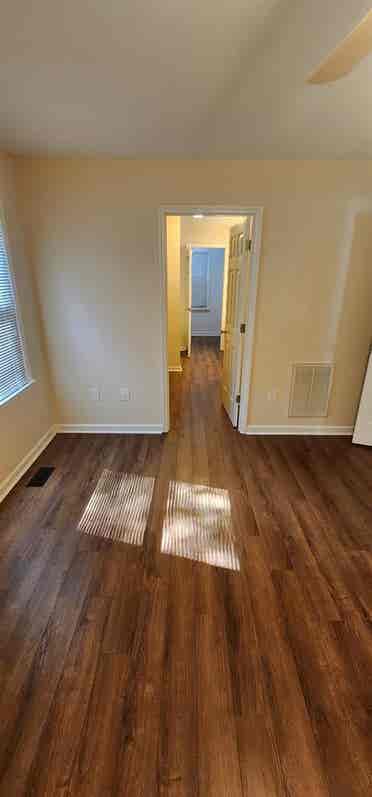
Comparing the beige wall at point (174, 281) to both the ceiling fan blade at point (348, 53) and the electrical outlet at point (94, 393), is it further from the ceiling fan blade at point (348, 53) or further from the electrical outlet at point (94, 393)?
the ceiling fan blade at point (348, 53)

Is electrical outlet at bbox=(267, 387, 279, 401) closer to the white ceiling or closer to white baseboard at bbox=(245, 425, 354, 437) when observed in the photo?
white baseboard at bbox=(245, 425, 354, 437)

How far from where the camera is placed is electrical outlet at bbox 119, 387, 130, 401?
11.1 feet

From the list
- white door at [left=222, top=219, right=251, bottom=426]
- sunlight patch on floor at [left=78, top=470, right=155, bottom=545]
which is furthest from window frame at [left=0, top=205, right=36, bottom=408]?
white door at [left=222, top=219, right=251, bottom=426]

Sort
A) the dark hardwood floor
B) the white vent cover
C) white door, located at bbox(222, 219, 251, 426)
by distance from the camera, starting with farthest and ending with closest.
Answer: the white vent cover < white door, located at bbox(222, 219, 251, 426) < the dark hardwood floor

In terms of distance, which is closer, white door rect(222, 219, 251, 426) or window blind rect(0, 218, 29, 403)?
window blind rect(0, 218, 29, 403)

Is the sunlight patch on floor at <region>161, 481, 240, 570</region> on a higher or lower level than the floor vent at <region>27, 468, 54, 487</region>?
lower

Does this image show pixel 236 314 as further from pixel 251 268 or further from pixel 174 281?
pixel 174 281

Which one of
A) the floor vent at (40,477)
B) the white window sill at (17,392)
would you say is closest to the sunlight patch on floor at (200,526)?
the floor vent at (40,477)

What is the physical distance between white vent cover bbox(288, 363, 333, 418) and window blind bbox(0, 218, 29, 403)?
2.54 metres

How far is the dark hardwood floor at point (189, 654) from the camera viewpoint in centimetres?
116

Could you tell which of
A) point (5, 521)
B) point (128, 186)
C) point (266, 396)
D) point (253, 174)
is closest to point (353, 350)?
point (266, 396)

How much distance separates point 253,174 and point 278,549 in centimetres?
287

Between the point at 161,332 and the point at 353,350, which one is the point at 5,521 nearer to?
the point at 161,332

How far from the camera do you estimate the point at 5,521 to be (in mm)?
2295
